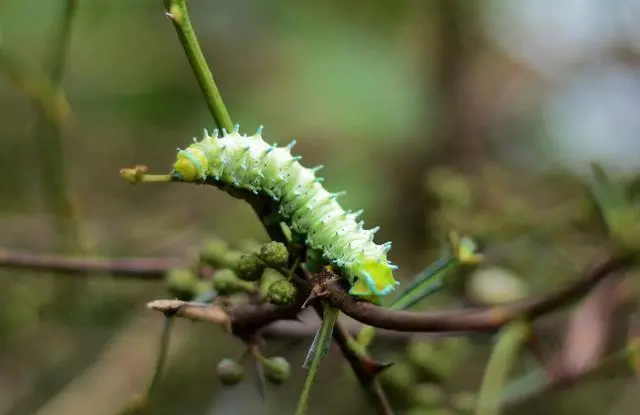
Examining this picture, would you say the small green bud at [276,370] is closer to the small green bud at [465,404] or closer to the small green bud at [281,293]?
the small green bud at [281,293]

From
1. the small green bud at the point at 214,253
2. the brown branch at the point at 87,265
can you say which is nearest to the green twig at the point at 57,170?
the brown branch at the point at 87,265

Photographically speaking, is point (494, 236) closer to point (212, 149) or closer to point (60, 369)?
point (212, 149)

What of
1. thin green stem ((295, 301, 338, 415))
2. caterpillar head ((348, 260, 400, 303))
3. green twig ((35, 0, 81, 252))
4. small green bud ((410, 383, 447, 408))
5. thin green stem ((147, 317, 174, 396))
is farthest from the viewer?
green twig ((35, 0, 81, 252))

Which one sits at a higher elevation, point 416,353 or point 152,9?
point 152,9

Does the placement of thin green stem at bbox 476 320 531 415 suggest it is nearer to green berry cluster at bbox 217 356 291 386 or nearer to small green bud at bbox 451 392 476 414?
small green bud at bbox 451 392 476 414

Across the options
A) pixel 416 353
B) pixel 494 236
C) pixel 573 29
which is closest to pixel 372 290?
pixel 416 353

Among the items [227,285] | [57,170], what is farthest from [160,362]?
[57,170]

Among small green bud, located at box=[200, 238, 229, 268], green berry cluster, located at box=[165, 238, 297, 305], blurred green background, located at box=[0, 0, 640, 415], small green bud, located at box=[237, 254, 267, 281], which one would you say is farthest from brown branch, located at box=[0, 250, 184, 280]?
blurred green background, located at box=[0, 0, 640, 415]
